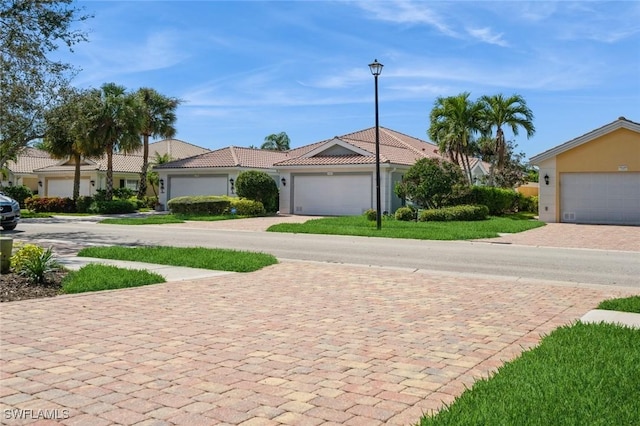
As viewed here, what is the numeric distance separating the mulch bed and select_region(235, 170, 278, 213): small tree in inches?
927

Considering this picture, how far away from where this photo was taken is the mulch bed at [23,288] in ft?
25.5

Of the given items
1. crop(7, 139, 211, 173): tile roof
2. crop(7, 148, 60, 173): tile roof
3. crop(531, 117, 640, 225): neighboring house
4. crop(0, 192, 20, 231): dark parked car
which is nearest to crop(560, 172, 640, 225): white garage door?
crop(531, 117, 640, 225): neighboring house

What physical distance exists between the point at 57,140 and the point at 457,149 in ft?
82.4

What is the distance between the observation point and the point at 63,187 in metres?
49.2

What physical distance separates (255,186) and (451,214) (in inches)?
479

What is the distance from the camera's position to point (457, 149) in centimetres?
3544

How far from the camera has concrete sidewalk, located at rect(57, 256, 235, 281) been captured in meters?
9.98

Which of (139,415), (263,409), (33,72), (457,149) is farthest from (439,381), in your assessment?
(457,149)

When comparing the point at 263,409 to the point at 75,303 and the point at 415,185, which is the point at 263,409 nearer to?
the point at 75,303

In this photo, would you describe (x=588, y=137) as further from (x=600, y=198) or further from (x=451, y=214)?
(x=451, y=214)

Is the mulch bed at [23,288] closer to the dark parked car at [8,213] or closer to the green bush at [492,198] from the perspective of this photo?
the dark parked car at [8,213]

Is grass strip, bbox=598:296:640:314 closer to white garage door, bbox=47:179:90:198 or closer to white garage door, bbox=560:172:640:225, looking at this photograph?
white garage door, bbox=560:172:640:225

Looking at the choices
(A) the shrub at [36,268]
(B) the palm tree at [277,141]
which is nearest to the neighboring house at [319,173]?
(A) the shrub at [36,268]

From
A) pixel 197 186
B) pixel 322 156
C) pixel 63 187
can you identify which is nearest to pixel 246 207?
pixel 322 156
